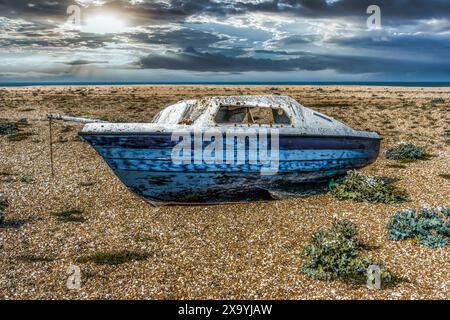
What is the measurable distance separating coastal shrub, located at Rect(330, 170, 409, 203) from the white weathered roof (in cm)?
146

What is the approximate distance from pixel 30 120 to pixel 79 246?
2441 cm

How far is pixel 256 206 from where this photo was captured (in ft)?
38.4

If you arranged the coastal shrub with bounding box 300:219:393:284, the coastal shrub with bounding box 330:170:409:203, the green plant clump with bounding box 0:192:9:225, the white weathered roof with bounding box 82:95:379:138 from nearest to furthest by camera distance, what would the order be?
the coastal shrub with bounding box 300:219:393:284 → the white weathered roof with bounding box 82:95:379:138 → the green plant clump with bounding box 0:192:9:225 → the coastal shrub with bounding box 330:170:409:203

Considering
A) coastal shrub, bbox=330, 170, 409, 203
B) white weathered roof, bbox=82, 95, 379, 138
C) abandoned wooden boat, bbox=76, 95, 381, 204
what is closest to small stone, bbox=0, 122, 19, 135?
white weathered roof, bbox=82, 95, 379, 138

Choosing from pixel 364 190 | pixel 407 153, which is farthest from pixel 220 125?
pixel 407 153

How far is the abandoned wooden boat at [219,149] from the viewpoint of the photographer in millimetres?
10188

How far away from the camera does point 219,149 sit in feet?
34.5

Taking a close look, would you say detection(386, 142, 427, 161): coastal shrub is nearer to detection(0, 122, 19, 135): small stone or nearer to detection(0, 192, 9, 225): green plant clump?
detection(0, 192, 9, 225): green plant clump

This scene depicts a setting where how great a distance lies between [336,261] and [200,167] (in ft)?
14.7

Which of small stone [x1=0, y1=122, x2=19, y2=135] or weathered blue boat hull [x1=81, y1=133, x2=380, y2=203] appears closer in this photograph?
weathered blue boat hull [x1=81, y1=133, x2=380, y2=203]

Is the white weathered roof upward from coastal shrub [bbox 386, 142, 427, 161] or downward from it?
upward

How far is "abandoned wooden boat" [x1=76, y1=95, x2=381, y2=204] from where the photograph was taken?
1019 cm

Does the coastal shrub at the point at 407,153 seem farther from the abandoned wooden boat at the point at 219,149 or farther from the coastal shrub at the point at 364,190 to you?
the abandoned wooden boat at the point at 219,149
